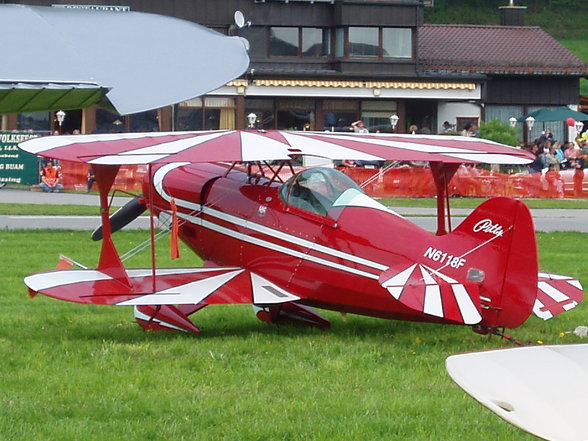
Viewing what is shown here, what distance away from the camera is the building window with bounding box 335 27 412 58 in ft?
148

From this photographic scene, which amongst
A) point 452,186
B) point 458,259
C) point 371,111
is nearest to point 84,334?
point 458,259

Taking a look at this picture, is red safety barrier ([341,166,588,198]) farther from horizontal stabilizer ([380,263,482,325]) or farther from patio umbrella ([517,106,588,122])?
horizontal stabilizer ([380,263,482,325])

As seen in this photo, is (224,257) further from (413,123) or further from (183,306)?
(413,123)

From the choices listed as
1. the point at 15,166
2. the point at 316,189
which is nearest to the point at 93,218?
the point at 15,166

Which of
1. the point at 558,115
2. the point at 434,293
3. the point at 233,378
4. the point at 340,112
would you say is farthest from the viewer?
the point at 340,112

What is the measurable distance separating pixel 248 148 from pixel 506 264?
2.37 m

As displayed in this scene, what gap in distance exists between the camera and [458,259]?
903 centimetres

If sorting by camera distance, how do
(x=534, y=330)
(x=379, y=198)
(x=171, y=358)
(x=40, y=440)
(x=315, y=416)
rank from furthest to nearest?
(x=379, y=198) → (x=534, y=330) → (x=171, y=358) → (x=315, y=416) → (x=40, y=440)

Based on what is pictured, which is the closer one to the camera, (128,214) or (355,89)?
(128,214)

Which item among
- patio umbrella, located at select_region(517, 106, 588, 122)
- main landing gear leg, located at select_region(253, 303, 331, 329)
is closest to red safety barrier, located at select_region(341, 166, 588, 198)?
patio umbrella, located at select_region(517, 106, 588, 122)

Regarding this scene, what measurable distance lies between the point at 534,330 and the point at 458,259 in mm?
1591

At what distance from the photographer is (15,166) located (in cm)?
2962

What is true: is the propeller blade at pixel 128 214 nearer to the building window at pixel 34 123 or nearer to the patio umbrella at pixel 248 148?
the patio umbrella at pixel 248 148

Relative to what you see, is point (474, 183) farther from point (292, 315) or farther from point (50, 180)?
point (292, 315)
